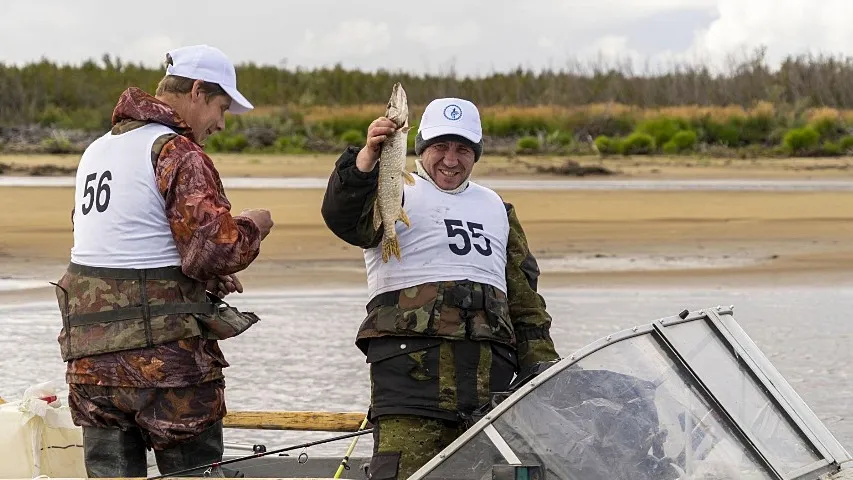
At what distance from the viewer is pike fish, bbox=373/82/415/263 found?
3.82 m

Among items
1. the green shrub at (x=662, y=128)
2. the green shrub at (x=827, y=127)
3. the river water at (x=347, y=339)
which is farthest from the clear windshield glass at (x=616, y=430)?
the green shrub at (x=827, y=127)

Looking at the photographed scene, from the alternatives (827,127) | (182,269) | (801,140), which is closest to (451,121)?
(182,269)

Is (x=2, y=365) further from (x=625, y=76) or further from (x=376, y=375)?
(x=625, y=76)

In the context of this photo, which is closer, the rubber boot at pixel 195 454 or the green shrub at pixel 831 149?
the rubber boot at pixel 195 454

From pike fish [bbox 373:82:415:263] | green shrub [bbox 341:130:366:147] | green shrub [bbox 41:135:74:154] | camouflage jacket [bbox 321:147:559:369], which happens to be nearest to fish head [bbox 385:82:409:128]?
pike fish [bbox 373:82:415:263]

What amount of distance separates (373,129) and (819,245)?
13.8 m

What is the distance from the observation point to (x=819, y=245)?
1662cm

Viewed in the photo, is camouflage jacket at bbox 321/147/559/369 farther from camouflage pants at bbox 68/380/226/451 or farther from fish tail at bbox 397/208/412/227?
camouflage pants at bbox 68/380/226/451

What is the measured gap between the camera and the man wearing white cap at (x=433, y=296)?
156 inches

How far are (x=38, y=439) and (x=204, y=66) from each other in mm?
1724

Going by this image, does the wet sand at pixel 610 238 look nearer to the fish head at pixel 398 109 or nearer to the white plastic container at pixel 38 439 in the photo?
the white plastic container at pixel 38 439

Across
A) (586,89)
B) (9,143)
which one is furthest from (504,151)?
(9,143)

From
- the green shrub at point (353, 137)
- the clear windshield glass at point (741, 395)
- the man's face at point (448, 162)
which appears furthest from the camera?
the green shrub at point (353, 137)

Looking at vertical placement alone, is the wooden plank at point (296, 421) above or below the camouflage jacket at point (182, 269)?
below
